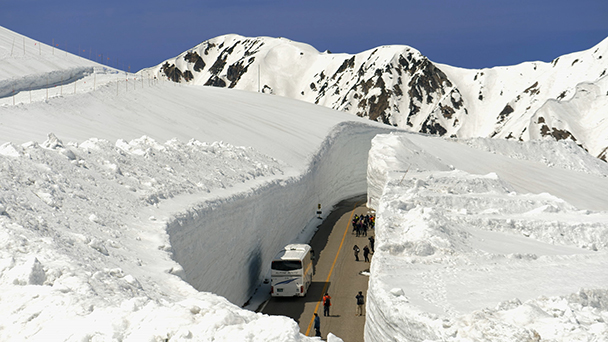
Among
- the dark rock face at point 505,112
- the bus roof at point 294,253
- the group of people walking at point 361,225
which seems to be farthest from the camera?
the dark rock face at point 505,112

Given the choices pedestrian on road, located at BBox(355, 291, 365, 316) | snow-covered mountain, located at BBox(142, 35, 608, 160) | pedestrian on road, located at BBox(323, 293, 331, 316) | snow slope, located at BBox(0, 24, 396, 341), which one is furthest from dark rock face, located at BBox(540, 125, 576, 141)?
pedestrian on road, located at BBox(323, 293, 331, 316)

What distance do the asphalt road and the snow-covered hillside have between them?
206cm

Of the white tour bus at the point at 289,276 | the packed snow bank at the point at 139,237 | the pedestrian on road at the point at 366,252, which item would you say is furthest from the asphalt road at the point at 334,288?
the packed snow bank at the point at 139,237

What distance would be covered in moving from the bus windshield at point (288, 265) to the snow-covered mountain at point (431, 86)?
9530 centimetres

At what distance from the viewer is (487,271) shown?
615 inches

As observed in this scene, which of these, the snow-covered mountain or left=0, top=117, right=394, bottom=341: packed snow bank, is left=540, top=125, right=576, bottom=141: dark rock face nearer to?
the snow-covered mountain

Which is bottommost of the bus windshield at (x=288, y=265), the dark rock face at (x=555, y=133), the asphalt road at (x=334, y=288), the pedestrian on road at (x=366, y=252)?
the asphalt road at (x=334, y=288)

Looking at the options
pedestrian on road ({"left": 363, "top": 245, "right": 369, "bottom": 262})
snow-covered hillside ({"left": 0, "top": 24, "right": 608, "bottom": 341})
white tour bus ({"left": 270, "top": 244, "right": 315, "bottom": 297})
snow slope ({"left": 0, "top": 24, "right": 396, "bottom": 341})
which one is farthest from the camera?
pedestrian on road ({"left": 363, "top": 245, "right": 369, "bottom": 262})

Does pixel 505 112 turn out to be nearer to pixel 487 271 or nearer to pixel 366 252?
pixel 366 252

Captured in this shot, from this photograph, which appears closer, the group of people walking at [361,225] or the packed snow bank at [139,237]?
the packed snow bank at [139,237]

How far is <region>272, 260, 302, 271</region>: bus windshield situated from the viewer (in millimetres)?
24922

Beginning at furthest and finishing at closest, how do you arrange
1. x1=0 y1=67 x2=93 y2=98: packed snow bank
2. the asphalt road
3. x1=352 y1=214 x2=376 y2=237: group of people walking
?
x1=0 y1=67 x2=93 y2=98: packed snow bank < x1=352 y1=214 x2=376 y2=237: group of people walking < the asphalt road

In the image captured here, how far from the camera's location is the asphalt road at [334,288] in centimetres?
2192

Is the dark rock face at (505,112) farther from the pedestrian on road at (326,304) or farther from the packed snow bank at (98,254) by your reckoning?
the pedestrian on road at (326,304)
